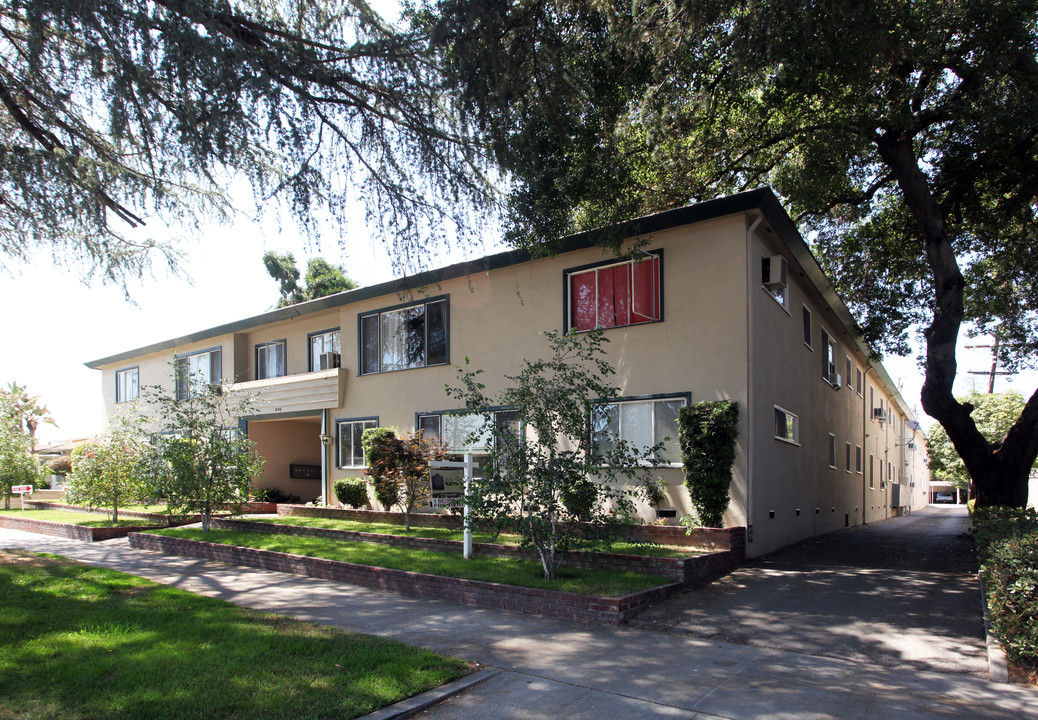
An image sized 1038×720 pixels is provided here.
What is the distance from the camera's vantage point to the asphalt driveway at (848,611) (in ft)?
22.3

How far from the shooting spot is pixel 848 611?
8.20 m

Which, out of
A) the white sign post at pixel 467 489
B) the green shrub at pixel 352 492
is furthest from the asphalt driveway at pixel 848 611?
the green shrub at pixel 352 492

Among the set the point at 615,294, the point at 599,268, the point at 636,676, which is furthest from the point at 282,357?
the point at 636,676

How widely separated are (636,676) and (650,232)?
878 cm

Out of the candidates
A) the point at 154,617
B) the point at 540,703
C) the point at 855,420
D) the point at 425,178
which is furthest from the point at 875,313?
the point at 154,617

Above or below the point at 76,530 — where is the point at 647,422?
above

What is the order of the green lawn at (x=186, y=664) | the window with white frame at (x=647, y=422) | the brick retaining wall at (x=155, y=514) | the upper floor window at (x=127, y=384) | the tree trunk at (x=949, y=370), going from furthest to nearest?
the upper floor window at (x=127, y=384), the brick retaining wall at (x=155, y=514), the tree trunk at (x=949, y=370), the window with white frame at (x=647, y=422), the green lawn at (x=186, y=664)

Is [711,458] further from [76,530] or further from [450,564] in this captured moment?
[76,530]

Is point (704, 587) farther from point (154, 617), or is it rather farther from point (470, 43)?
point (470, 43)

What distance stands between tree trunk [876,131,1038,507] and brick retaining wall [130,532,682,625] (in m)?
7.79

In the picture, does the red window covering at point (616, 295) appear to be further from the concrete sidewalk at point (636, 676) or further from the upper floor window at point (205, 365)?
the upper floor window at point (205, 365)

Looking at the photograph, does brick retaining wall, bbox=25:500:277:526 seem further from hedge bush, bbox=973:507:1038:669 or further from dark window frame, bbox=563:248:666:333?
hedge bush, bbox=973:507:1038:669

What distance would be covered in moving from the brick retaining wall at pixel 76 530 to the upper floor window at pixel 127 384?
11.1m

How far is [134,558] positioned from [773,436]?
11.6 meters
